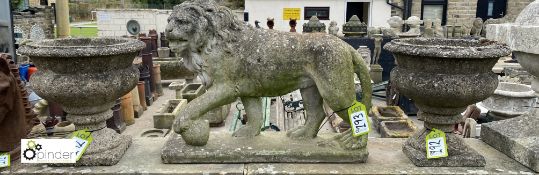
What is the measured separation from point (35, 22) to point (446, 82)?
1596 centimetres

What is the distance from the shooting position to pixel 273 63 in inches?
110

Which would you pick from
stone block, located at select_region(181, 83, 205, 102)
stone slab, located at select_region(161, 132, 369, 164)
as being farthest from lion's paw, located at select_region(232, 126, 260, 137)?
stone block, located at select_region(181, 83, 205, 102)

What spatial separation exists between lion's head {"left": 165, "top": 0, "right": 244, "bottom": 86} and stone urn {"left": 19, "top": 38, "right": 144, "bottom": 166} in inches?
12.3

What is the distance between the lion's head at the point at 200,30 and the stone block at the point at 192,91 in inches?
164

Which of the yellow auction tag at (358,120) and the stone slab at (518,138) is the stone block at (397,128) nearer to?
the stone slab at (518,138)

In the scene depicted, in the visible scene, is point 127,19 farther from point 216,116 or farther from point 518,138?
point 518,138

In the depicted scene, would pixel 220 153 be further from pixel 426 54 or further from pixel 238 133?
pixel 426 54

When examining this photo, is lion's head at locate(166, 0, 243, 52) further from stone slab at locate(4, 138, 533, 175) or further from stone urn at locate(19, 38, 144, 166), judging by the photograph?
stone slab at locate(4, 138, 533, 175)

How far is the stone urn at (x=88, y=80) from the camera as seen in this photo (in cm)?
258

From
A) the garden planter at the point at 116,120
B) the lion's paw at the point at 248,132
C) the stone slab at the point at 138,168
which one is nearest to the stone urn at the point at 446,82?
the lion's paw at the point at 248,132

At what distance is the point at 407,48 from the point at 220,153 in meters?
1.37

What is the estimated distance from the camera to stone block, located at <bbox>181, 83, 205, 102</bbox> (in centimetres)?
694

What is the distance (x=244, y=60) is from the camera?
278cm

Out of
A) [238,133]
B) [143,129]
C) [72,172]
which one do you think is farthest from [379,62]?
[72,172]
